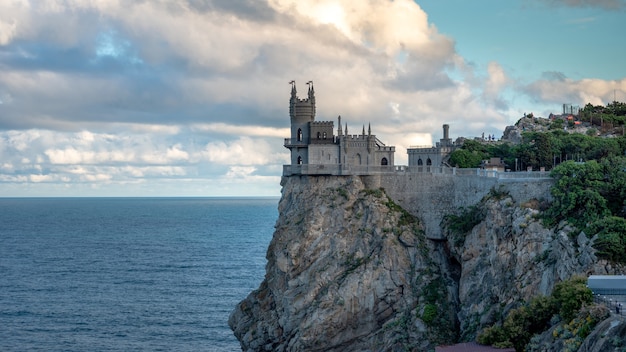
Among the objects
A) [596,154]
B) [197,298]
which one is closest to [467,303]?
[596,154]

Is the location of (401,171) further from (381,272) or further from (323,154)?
(381,272)

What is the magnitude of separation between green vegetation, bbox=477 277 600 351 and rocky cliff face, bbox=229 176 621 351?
5231 mm

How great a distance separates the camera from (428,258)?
73062 mm

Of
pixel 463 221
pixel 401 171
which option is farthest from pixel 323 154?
pixel 463 221

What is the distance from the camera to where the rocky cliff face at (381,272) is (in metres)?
59.8

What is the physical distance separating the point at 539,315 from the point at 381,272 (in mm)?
23246

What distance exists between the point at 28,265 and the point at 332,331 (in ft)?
278

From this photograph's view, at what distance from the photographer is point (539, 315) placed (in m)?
49.2

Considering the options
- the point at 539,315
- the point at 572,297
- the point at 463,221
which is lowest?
the point at 539,315

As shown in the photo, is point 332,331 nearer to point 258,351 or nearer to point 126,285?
point 258,351

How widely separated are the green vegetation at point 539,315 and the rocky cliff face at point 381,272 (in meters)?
5.23

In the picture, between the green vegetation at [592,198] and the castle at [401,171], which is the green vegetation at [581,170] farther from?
the castle at [401,171]

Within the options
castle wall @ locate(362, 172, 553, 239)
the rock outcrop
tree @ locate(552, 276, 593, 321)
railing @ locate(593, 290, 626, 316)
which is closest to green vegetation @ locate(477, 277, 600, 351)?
tree @ locate(552, 276, 593, 321)

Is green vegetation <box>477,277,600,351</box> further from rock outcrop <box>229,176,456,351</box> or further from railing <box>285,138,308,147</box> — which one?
railing <box>285,138,308,147</box>
